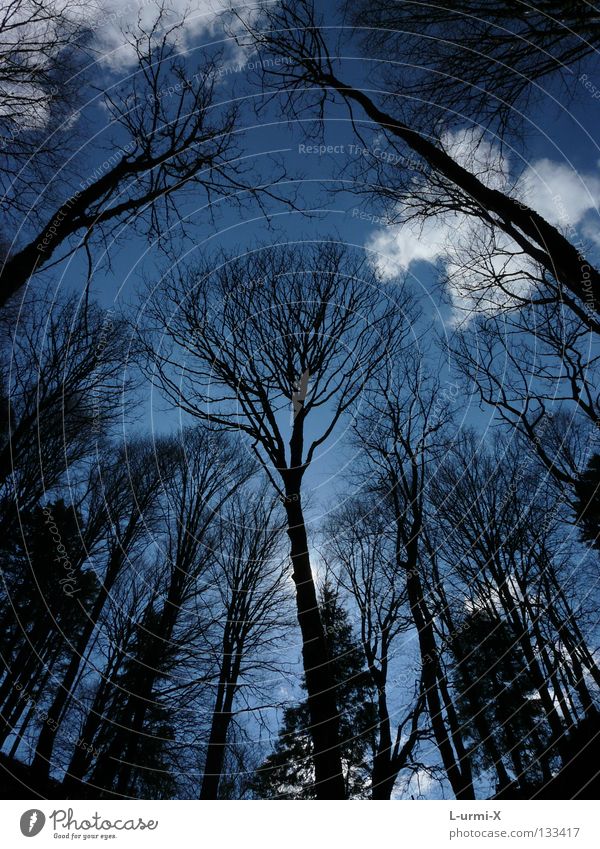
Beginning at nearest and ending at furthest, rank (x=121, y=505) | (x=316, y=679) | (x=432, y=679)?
1. (x=316, y=679)
2. (x=432, y=679)
3. (x=121, y=505)

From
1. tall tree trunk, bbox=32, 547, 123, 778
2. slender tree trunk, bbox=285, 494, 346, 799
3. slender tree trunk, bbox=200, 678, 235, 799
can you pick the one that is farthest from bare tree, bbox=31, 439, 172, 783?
slender tree trunk, bbox=285, 494, 346, 799

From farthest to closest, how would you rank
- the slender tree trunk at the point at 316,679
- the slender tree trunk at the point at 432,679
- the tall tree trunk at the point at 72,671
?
the tall tree trunk at the point at 72,671 < the slender tree trunk at the point at 432,679 < the slender tree trunk at the point at 316,679

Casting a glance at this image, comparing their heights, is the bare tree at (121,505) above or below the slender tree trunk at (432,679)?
above

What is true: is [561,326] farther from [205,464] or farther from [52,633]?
[52,633]

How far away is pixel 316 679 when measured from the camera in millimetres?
7168

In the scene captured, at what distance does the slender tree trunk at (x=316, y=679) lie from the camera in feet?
21.5

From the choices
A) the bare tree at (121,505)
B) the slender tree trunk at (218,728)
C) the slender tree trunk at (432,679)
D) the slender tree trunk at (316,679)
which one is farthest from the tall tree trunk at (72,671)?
the slender tree trunk at (432,679)

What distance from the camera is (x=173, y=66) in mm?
7484

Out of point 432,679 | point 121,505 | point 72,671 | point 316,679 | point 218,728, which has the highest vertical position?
point 121,505

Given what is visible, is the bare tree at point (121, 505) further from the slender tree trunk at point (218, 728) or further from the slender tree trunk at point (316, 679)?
the slender tree trunk at point (316, 679)

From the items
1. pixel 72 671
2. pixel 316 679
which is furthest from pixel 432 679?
pixel 72 671

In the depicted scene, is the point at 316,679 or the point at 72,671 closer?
the point at 316,679

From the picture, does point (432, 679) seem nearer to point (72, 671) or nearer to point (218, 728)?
point (218, 728)
